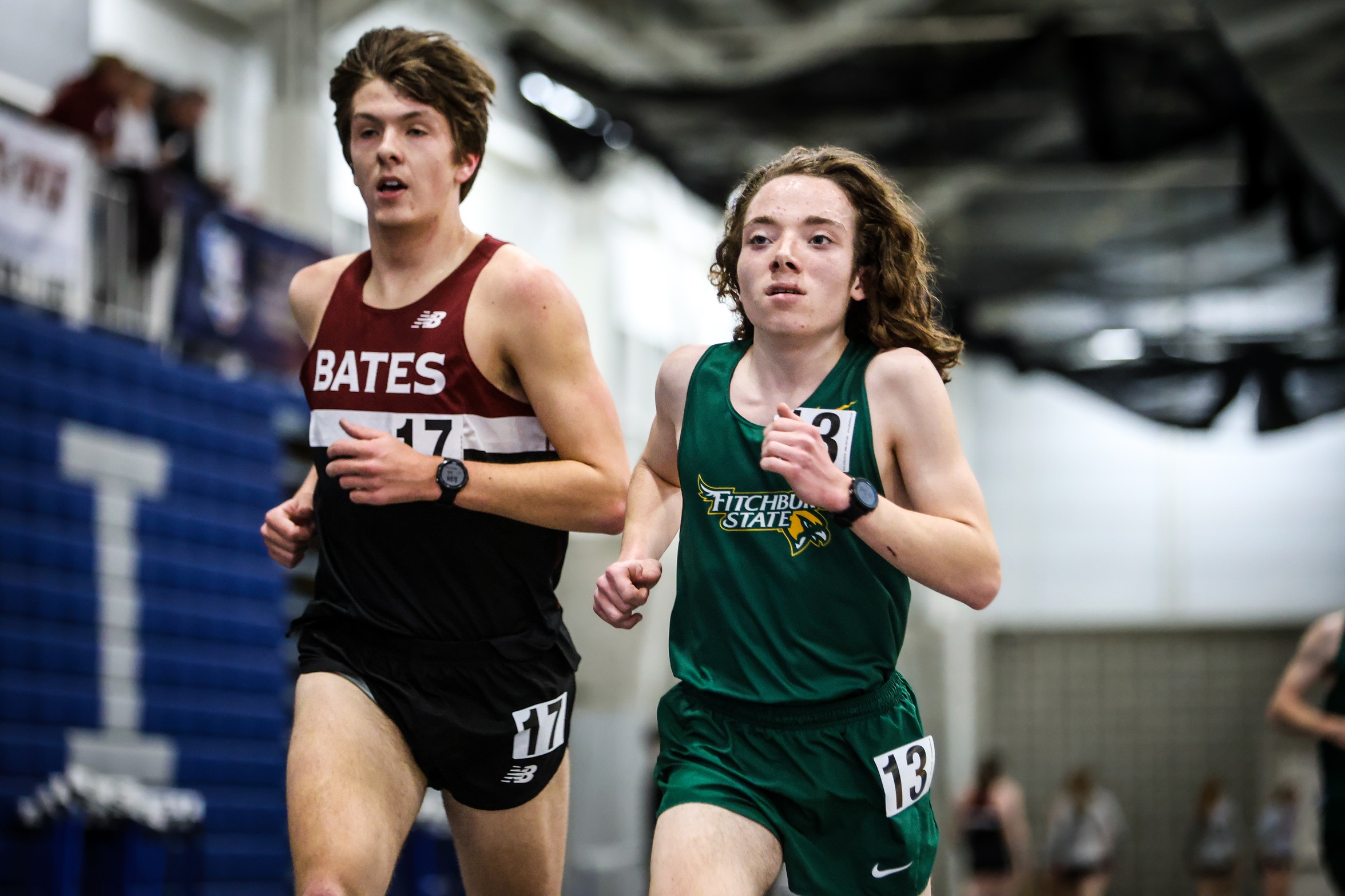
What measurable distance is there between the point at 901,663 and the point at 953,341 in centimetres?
1346

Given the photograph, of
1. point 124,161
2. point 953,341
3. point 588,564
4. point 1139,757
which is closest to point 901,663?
point 588,564

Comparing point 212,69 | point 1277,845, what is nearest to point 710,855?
point 212,69

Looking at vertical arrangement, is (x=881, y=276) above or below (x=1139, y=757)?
above

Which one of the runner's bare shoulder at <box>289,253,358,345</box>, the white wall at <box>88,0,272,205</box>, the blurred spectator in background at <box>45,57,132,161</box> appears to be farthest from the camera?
the white wall at <box>88,0,272,205</box>

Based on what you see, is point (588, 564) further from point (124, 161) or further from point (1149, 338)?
point (1149, 338)

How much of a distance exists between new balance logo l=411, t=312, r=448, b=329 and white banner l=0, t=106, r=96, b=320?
6331mm

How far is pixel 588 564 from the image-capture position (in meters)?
15.9

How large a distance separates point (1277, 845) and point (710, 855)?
43.2 ft

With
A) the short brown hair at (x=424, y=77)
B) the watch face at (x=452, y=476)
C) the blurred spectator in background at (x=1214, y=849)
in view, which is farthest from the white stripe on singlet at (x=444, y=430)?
the blurred spectator in background at (x=1214, y=849)

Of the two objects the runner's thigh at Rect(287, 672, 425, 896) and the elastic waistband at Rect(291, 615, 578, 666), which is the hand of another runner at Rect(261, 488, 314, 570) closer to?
the elastic waistband at Rect(291, 615, 578, 666)

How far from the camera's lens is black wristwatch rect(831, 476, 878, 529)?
10.4 feet

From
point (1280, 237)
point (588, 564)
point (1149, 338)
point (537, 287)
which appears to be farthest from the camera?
point (1149, 338)

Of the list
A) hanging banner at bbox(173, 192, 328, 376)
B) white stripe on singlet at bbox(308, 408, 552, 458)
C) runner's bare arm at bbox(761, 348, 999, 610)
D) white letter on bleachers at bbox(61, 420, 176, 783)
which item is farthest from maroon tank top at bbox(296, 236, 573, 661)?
hanging banner at bbox(173, 192, 328, 376)

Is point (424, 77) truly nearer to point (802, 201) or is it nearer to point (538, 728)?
point (802, 201)
